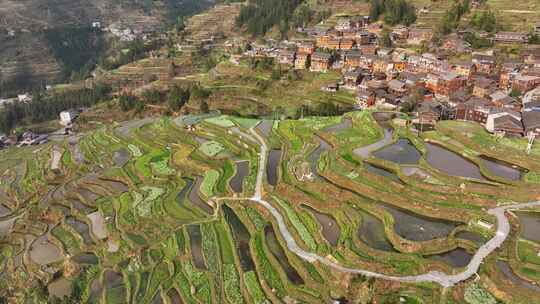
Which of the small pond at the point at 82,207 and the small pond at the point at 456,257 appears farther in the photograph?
the small pond at the point at 82,207

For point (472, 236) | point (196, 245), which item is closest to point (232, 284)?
point (196, 245)

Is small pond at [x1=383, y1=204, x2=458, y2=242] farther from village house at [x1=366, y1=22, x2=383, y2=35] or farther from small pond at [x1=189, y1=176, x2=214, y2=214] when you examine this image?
village house at [x1=366, y1=22, x2=383, y2=35]

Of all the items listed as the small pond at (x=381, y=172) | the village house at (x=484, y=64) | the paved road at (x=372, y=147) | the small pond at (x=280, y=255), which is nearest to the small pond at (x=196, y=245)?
the small pond at (x=280, y=255)

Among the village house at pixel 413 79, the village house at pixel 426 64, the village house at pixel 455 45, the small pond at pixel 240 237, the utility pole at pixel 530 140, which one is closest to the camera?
the small pond at pixel 240 237

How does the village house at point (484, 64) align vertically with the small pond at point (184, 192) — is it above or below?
above

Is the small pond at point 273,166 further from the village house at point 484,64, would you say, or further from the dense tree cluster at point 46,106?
the dense tree cluster at point 46,106

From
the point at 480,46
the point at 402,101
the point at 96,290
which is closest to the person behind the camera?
the point at 96,290

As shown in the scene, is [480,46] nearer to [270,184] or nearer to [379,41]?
[379,41]

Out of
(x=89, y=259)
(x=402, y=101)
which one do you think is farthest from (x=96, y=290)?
(x=402, y=101)
